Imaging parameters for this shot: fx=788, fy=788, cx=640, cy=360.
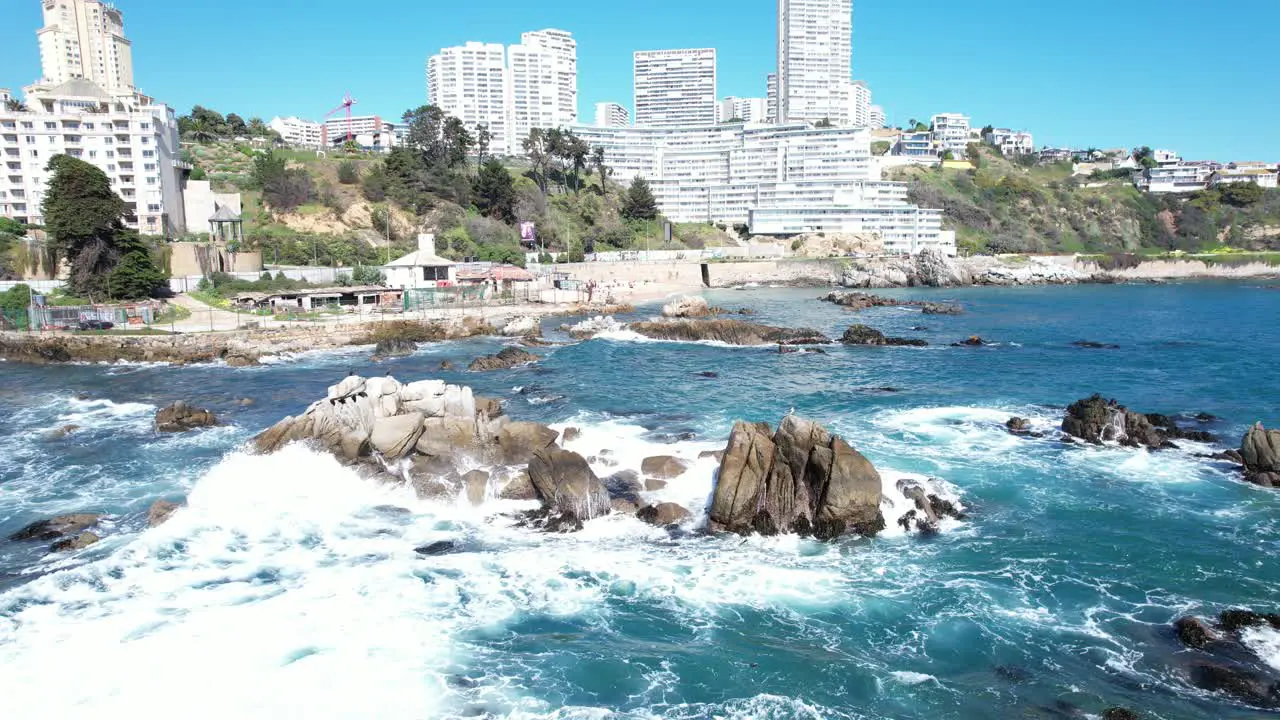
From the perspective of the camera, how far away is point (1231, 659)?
1419 cm

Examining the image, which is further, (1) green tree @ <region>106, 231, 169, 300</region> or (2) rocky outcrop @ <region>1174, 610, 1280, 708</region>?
(1) green tree @ <region>106, 231, 169, 300</region>

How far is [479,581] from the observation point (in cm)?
1761

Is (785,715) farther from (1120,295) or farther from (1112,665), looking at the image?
(1120,295)

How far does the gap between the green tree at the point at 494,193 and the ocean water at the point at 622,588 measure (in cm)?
7821

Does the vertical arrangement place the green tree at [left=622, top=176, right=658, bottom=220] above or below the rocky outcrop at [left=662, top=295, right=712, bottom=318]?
above

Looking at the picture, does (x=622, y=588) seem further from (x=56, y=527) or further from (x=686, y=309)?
(x=686, y=309)

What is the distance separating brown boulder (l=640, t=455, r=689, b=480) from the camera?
77.8ft

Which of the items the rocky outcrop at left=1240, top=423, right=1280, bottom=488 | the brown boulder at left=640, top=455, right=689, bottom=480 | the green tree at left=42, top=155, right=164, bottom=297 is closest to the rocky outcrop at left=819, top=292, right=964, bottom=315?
the rocky outcrop at left=1240, top=423, right=1280, bottom=488

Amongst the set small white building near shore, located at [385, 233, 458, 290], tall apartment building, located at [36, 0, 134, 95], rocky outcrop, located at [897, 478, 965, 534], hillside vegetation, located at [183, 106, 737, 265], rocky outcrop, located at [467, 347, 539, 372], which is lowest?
rocky outcrop, located at [897, 478, 965, 534]

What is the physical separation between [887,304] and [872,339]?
31.2m

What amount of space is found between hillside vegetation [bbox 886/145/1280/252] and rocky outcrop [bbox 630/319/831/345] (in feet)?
342

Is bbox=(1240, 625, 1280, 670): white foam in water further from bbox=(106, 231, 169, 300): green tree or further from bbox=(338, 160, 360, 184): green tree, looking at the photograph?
bbox=(338, 160, 360, 184): green tree

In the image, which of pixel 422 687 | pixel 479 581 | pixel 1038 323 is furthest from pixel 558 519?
pixel 1038 323

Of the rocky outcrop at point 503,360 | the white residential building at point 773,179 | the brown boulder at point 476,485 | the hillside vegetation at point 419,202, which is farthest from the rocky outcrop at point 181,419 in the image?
the white residential building at point 773,179
